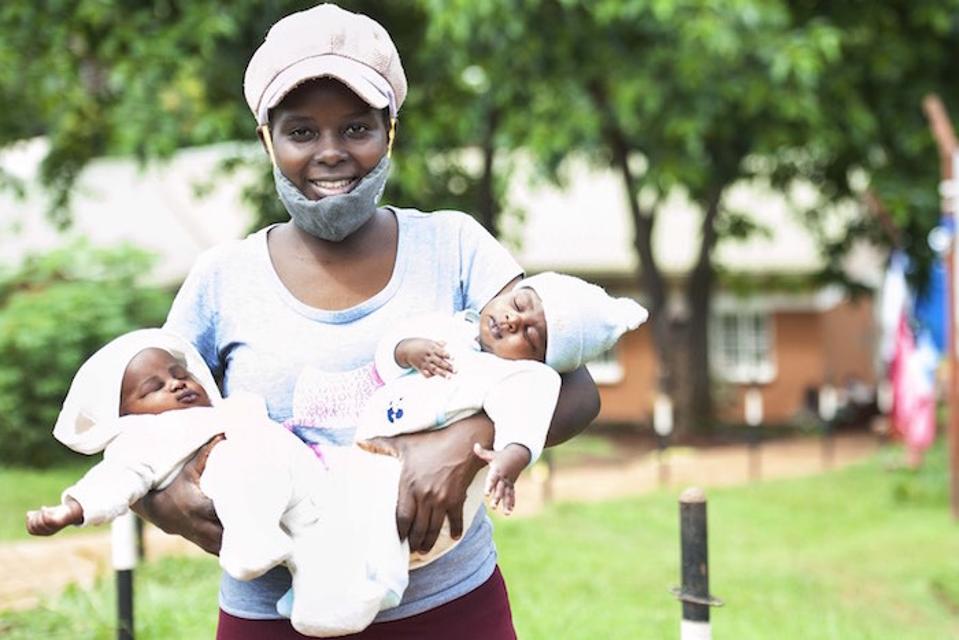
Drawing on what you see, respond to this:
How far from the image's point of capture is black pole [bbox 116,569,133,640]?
477cm

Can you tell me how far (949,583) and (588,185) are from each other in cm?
1926

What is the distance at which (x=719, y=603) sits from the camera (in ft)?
10.6

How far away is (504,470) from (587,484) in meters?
12.4

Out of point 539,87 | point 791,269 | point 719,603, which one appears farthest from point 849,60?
point 719,603

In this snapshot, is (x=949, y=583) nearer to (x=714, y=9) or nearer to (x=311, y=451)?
(x=714, y=9)

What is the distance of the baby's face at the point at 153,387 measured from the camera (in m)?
2.14

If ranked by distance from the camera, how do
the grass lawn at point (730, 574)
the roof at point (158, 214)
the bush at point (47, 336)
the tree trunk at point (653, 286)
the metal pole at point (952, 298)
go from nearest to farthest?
the grass lawn at point (730, 574) → the metal pole at point (952, 298) → the bush at point (47, 336) → the tree trunk at point (653, 286) → the roof at point (158, 214)

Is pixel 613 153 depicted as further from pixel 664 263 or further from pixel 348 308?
pixel 348 308

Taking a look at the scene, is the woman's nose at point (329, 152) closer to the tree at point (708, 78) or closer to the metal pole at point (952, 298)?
the tree at point (708, 78)

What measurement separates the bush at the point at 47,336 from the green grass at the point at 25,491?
31 centimetres

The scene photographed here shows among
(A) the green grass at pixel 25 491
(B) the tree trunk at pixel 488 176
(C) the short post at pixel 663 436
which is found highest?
(B) the tree trunk at pixel 488 176

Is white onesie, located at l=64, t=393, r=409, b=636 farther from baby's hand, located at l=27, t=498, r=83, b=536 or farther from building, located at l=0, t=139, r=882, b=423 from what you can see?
building, located at l=0, t=139, r=882, b=423

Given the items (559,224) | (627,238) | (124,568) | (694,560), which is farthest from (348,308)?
(559,224)

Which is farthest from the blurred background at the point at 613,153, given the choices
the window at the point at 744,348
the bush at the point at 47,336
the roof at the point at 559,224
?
the window at the point at 744,348
